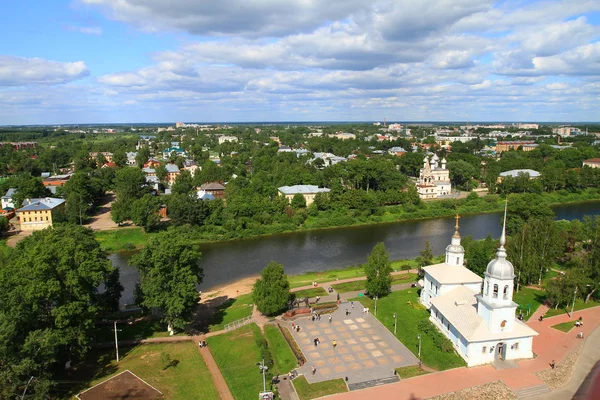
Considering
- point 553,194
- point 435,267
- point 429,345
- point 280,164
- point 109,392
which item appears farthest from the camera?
point 280,164

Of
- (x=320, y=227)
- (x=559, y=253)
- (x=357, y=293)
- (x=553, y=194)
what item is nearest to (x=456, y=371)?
(x=357, y=293)

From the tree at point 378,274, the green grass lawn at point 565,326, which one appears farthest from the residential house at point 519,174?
the tree at point 378,274

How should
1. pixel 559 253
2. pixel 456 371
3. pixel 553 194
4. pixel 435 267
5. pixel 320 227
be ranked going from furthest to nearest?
1. pixel 553 194
2. pixel 320 227
3. pixel 559 253
4. pixel 435 267
5. pixel 456 371

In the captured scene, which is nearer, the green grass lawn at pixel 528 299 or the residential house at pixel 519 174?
the green grass lawn at pixel 528 299

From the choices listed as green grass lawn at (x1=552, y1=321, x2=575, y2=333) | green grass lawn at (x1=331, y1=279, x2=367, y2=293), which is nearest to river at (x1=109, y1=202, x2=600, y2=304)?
green grass lawn at (x1=331, y1=279, x2=367, y2=293)

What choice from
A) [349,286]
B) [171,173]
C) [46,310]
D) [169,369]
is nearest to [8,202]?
[171,173]

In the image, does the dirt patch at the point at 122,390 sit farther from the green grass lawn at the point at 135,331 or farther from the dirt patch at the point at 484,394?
the dirt patch at the point at 484,394

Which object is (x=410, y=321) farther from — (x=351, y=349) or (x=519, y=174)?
(x=519, y=174)

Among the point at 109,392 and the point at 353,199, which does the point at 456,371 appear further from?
the point at 353,199
